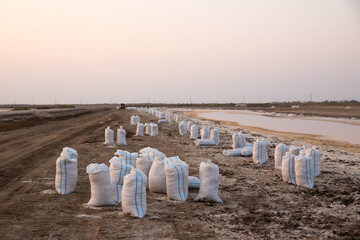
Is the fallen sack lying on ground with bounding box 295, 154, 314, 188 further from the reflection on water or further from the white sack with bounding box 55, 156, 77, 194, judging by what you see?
the reflection on water

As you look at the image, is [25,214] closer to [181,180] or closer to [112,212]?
[112,212]

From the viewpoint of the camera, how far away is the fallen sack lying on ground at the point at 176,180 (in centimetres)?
556

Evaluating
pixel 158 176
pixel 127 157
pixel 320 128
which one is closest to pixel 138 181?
pixel 158 176

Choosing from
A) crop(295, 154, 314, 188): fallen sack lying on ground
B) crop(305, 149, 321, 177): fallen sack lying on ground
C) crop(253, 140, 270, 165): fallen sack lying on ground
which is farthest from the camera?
crop(253, 140, 270, 165): fallen sack lying on ground

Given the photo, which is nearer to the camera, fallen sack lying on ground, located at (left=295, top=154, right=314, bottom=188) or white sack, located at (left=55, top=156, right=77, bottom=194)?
white sack, located at (left=55, top=156, right=77, bottom=194)

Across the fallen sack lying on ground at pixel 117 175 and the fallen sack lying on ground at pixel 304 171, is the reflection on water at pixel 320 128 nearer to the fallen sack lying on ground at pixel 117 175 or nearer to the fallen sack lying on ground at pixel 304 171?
the fallen sack lying on ground at pixel 304 171

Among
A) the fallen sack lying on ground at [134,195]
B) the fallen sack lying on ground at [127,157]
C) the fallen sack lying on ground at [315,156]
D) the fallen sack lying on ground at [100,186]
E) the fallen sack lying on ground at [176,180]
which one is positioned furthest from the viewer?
the fallen sack lying on ground at [315,156]

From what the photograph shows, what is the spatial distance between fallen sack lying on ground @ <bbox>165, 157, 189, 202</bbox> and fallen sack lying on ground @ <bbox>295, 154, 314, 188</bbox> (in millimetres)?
2517

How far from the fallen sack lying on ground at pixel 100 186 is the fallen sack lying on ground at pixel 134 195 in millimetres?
515

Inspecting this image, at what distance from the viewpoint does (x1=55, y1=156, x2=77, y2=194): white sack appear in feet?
19.7

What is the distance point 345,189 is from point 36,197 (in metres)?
5.80

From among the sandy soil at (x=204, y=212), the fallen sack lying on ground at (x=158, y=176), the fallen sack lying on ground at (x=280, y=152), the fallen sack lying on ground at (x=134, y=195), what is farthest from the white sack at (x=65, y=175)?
the fallen sack lying on ground at (x=280, y=152)

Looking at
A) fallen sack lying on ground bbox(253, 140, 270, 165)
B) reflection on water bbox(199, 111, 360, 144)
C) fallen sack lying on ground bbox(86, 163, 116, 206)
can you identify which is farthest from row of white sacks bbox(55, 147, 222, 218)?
reflection on water bbox(199, 111, 360, 144)

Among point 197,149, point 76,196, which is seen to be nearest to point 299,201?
point 76,196
